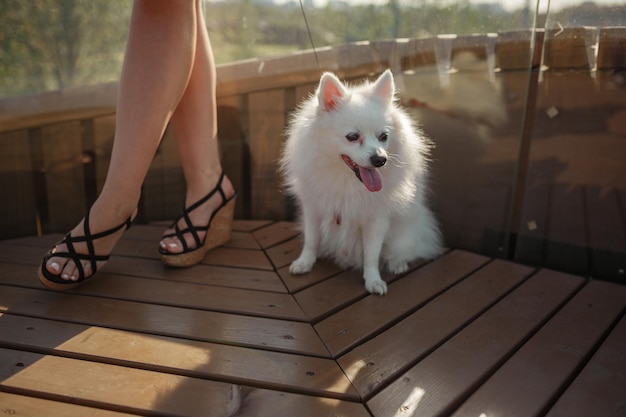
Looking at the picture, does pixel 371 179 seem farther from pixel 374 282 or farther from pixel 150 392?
pixel 150 392

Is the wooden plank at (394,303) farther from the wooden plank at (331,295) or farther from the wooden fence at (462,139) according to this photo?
the wooden fence at (462,139)

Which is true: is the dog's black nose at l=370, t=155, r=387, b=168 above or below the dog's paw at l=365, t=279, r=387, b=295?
above

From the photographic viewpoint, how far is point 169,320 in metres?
1.62

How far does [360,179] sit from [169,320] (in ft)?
2.41

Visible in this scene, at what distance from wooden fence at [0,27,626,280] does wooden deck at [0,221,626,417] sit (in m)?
0.22

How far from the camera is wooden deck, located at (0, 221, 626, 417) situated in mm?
1269

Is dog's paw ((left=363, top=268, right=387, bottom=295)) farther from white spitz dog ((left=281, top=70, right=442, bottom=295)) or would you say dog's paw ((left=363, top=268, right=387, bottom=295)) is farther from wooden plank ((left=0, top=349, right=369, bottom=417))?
wooden plank ((left=0, top=349, right=369, bottom=417))

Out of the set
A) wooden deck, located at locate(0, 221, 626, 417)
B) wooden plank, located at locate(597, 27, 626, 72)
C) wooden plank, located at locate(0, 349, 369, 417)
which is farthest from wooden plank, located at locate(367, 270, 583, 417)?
wooden plank, located at locate(597, 27, 626, 72)

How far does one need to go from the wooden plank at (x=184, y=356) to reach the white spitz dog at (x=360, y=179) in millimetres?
542

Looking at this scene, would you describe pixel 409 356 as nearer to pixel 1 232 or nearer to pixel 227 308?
pixel 227 308

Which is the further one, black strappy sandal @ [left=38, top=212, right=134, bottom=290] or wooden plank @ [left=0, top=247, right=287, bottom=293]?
wooden plank @ [left=0, top=247, right=287, bottom=293]

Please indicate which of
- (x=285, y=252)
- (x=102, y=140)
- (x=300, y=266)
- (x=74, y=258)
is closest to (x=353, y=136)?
(x=300, y=266)

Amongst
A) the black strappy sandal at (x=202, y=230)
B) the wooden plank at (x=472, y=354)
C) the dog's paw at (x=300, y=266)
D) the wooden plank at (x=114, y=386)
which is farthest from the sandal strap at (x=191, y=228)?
the wooden plank at (x=472, y=354)

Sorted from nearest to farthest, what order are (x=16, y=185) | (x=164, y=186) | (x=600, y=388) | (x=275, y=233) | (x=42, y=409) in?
(x=42, y=409) → (x=600, y=388) → (x=16, y=185) → (x=275, y=233) → (x=164, y=186)
